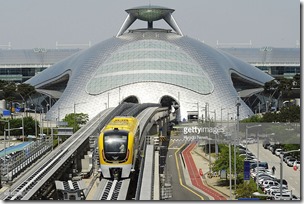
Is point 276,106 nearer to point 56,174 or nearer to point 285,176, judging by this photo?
point 285,176

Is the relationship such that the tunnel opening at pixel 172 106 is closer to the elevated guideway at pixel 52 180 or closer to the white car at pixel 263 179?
the white car at pixel 263 179

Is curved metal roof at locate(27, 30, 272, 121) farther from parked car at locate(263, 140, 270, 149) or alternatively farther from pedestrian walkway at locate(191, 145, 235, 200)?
parked car at locate(263, 140, 270, 149)

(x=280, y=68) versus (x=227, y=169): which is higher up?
(x=280, y=68)

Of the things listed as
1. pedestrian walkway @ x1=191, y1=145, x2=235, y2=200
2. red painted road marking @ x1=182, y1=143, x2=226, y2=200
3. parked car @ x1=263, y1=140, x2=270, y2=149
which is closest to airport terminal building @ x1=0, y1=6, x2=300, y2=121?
pedestrian walkway @ x1=191, y1=145, x2=235, y2=200

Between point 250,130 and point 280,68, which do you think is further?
point 280,68

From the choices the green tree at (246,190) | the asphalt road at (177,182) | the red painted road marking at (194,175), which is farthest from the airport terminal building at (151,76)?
the green tree at (246,190)

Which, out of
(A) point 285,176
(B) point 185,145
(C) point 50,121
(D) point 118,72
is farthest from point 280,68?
(A) point 285,176

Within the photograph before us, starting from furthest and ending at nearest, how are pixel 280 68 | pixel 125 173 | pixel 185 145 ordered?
pixel 280 68 < pixel 185 145 < pixel 125 173
